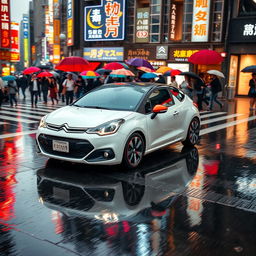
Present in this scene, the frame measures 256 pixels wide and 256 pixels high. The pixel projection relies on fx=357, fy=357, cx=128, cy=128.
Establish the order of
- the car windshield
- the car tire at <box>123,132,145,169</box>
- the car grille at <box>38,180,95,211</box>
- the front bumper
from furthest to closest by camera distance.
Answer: the car windshield, the car tire at <box>123,132,145,169</box>, the front bumper, the car grille at <box>38,180,95,211</box>

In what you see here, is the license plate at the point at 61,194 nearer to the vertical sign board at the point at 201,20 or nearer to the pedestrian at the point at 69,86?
the pedestrian at the point at 69,86

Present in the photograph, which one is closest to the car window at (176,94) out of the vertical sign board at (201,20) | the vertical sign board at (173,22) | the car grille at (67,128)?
the car grille at (67,128)

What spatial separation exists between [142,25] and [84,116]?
86.3ft

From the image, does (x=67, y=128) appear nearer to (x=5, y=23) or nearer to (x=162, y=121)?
(x=162, y=121)

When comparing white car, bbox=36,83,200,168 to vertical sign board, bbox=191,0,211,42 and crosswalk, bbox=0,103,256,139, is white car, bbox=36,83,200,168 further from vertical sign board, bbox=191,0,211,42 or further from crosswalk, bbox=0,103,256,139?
vertical sign board, bbox=191,0,211,42

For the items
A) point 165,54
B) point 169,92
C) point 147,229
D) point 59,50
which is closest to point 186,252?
point 147,229

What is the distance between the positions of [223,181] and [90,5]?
34249 millimetres

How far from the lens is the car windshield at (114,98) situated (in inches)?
269

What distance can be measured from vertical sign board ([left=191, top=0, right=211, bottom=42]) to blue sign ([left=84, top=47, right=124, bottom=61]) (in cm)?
773

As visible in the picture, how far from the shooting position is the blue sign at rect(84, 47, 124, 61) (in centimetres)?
3304

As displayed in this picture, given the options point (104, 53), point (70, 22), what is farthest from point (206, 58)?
point (70, 22)

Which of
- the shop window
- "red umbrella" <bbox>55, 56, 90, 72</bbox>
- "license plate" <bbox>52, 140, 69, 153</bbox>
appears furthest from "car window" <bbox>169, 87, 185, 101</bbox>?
the shop window

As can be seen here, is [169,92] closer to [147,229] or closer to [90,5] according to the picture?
[147,229]

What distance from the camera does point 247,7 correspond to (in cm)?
2575
